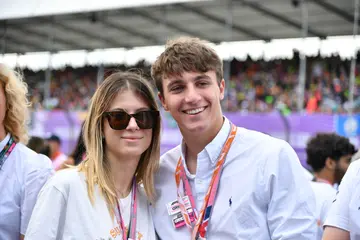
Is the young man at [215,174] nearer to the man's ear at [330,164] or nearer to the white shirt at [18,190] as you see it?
the white shirt at [18,190]

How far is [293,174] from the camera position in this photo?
7.81 feet

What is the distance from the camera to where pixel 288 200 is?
236 cm

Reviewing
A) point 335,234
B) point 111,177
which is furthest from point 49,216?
point 335,234

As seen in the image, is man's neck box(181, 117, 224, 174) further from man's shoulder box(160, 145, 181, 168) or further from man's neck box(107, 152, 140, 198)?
man's neck box(107, 152, 140, 198)

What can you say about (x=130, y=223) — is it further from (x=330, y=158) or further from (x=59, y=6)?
(x=59, y=6)

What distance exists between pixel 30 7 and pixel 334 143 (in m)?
12.0

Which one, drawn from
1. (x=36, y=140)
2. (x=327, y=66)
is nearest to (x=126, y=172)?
(x=36, y=140)

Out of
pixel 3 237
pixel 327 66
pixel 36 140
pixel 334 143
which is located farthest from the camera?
pixel 327 66

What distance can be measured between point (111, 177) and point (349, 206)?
1147 millimetres

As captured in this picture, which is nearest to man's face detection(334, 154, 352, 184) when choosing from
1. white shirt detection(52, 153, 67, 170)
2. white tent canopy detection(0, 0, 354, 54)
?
white shirt detection(52, 153, 67, 170)

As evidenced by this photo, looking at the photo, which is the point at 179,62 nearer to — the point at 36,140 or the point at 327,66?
the point at 36,140

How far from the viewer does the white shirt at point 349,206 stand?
2.15 m

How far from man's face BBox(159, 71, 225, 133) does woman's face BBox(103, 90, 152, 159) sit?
19 cm

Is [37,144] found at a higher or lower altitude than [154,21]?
lower
